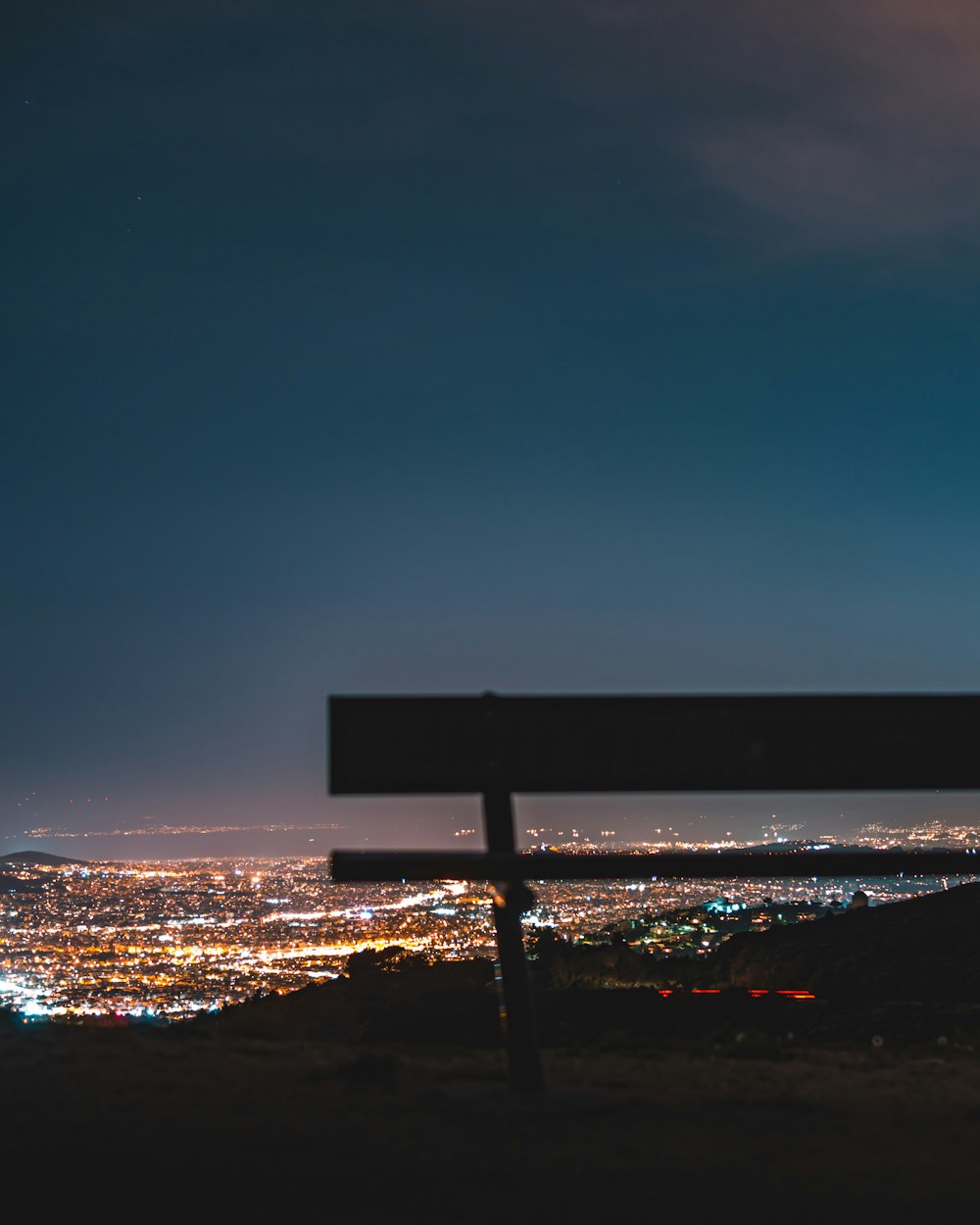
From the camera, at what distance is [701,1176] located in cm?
423

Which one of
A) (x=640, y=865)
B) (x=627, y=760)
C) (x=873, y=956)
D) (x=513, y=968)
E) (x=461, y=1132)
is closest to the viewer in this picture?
(x=461, y=1132)

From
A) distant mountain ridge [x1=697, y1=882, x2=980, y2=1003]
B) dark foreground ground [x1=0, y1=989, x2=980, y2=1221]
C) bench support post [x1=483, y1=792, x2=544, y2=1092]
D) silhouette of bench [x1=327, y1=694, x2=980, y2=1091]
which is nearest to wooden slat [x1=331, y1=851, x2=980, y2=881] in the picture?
silhouette of bench [x1=327, y1=694, x2=980, y2=1091]

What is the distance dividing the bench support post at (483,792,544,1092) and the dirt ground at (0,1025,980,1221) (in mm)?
158

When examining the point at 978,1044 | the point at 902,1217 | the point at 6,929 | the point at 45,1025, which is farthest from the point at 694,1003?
the point at 6,929

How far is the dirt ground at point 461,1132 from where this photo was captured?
12.9 ft

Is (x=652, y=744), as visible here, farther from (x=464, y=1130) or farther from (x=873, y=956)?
(x=873, y=956)

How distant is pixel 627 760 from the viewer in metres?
6.25

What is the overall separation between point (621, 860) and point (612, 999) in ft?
20.2

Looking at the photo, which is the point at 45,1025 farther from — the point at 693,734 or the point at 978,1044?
the point at 978,1044

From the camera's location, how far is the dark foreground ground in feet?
12.8

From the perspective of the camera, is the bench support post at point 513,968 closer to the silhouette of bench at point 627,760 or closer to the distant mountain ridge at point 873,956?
the silhouette of bench at point 627,760

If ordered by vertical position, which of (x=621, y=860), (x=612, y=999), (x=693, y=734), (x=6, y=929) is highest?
(x=693, y=734)

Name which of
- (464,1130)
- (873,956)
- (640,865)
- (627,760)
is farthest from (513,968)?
(873,956)

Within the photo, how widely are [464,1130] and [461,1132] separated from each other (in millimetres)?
34
